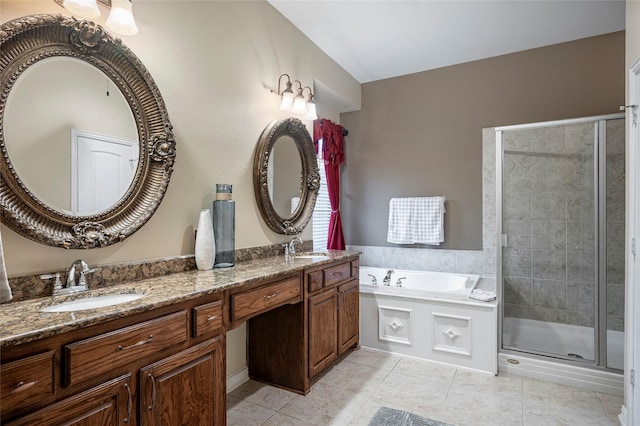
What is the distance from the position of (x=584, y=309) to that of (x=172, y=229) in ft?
10.7

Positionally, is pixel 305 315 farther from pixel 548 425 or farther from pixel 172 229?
pixel 548 425

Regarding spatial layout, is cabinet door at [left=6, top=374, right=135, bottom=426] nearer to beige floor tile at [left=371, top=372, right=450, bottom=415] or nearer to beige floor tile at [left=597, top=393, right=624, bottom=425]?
beige floor tile at [left=371, top=372, right=450, bottom=415]

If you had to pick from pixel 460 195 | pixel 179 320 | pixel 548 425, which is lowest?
pixel 548 425

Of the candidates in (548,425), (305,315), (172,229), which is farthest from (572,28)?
(172,229)

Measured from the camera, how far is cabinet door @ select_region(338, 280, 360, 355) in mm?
2717

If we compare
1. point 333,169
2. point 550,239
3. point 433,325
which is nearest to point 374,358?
point 433,325

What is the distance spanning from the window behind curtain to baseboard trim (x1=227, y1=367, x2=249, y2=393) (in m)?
1.66

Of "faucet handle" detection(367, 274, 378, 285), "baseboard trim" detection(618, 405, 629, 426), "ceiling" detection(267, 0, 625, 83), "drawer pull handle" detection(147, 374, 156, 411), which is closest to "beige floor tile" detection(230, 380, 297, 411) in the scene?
"drawer pull handle" detection(147, 374, 156, 411)

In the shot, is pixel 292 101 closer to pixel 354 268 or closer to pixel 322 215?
pixel 354 268

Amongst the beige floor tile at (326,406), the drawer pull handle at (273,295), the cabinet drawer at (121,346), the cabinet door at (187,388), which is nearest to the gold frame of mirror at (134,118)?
the cabinet drawer at (121,346)

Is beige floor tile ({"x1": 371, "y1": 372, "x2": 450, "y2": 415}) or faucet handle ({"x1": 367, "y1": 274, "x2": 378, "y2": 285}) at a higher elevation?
faucet handle ({"x1": 367, "y1": 274, "x2": 378, "y2": 285})

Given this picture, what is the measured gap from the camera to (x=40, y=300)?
1.35m

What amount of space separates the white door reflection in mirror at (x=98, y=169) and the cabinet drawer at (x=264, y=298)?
0.76 m

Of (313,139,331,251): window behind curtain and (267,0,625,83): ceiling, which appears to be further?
(313,139,331,251): window behind curtain
